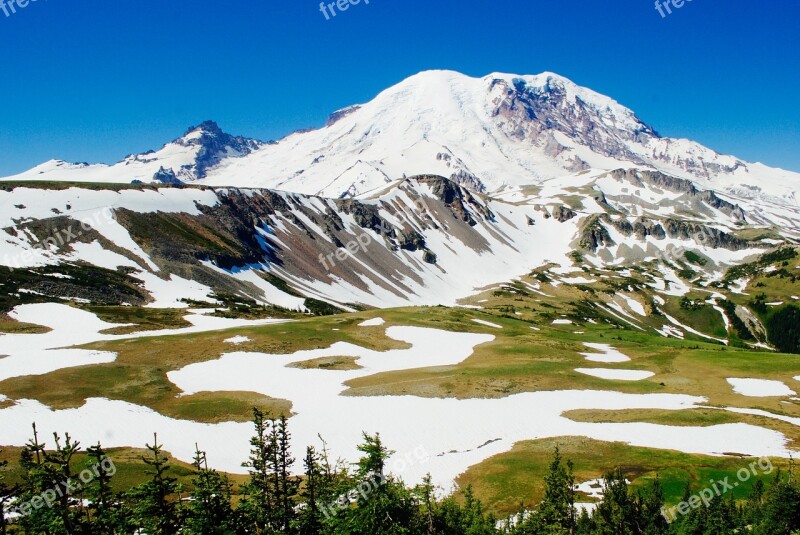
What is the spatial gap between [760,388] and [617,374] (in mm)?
19496

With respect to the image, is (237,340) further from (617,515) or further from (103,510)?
(617,515)

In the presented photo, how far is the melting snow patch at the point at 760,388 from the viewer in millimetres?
73150

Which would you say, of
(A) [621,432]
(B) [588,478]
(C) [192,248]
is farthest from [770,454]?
(C) [192,248]

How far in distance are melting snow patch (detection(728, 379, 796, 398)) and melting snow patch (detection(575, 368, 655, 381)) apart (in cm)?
1204

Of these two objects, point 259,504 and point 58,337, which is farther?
point 58,337

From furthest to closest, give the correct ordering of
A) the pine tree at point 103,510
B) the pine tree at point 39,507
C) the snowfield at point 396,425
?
the snowfield at point 396,425, the pine tree at point 103,510, the pine tree at point 39,507

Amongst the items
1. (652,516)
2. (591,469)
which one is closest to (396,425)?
(591,469)

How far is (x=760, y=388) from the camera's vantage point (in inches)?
3009

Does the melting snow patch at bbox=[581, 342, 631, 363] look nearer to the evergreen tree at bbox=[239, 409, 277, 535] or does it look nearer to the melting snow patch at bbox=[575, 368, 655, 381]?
the melting snow patch at bbox=[575, 368, 655, 381]

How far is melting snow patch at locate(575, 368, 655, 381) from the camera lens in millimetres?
82625

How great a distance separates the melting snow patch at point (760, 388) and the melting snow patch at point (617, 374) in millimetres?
12041

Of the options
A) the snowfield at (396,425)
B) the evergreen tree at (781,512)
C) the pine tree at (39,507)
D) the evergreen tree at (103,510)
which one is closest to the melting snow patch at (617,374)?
the snowfield at (396,425)

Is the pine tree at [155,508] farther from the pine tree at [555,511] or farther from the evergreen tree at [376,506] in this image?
the pine tree at [555,511]

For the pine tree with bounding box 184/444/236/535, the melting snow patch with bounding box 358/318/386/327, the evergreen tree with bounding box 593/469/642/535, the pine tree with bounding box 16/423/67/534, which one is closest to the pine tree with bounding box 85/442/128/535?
the pine tree with bounding box 16/423/67/534
